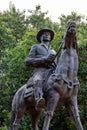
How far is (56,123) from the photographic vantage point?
20.9 meters

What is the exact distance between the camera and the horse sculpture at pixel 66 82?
9.70 metres

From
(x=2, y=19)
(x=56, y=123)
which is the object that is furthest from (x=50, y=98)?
(x=2, y=19)

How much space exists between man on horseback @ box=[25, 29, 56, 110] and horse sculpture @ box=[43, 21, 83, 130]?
0.79ft

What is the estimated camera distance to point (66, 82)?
9688 mm

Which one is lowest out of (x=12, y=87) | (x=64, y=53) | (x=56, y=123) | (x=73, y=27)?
(x=56, y=123)

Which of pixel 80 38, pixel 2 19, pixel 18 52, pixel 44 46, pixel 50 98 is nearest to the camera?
pixel 50 98

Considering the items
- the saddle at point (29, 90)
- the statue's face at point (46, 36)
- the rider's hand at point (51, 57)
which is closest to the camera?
the saddle at point (29, 90)

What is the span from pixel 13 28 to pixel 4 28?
15.0 feet

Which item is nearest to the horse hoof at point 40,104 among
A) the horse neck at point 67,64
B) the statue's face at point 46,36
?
the horse neck at point 67,64

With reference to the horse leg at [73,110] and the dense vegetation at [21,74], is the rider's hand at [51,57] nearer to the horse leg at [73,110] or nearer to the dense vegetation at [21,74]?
the horse leg at [73,110]

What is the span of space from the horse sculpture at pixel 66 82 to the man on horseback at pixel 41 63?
24cm

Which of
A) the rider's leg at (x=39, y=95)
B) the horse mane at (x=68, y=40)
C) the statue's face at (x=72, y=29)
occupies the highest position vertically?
the statue's face at (x=72, y=29)

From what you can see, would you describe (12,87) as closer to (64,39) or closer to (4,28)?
(4,28)

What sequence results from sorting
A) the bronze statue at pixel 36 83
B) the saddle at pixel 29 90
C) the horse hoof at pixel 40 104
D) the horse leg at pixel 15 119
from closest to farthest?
the horse hoof at pixel 40 104, the bronze statue at pixel 36 83, the saddle at pixel 29 90, the horse leg at pixel 15 119
